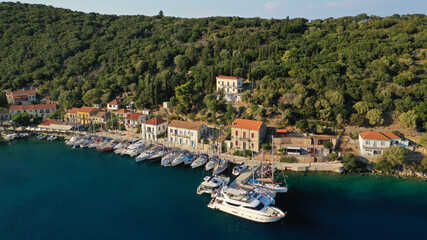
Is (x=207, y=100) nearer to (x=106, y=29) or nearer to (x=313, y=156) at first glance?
(x=313, y=156)

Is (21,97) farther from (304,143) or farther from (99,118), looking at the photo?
(304,143)

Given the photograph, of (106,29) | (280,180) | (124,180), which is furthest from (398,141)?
(106,29)

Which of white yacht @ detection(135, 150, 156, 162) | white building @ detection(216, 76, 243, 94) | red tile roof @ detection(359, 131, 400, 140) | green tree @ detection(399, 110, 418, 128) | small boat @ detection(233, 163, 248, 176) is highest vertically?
white building @ detection(216, 76, 243, 94)

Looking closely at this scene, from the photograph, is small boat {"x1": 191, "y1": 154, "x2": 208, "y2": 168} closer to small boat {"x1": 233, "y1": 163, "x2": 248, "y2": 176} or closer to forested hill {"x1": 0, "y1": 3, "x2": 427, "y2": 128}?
small boat {"x1": 233, "y1": 163, "x2": 248, "y2": 176}

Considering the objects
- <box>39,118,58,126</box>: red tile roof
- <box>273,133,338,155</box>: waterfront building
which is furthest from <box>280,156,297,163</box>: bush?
<box>39,118,58,126</box>: red tile roof

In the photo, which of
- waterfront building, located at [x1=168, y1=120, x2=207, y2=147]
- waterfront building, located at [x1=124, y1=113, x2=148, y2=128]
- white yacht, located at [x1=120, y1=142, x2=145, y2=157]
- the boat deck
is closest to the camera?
the boat deck

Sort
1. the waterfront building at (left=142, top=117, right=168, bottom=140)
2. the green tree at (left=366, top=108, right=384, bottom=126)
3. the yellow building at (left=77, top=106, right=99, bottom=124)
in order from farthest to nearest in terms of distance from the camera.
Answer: the yellow building at (left=77, top=106, right=99, bottom=124) < the waterfront building at (left=142, top=117, right=168, bottom=140) < the green tree at (left=366, top=108, right=384, bottom=126)

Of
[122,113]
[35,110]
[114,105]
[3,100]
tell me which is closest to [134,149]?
[122,113]

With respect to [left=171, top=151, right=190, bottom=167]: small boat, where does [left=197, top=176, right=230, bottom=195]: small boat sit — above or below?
below
